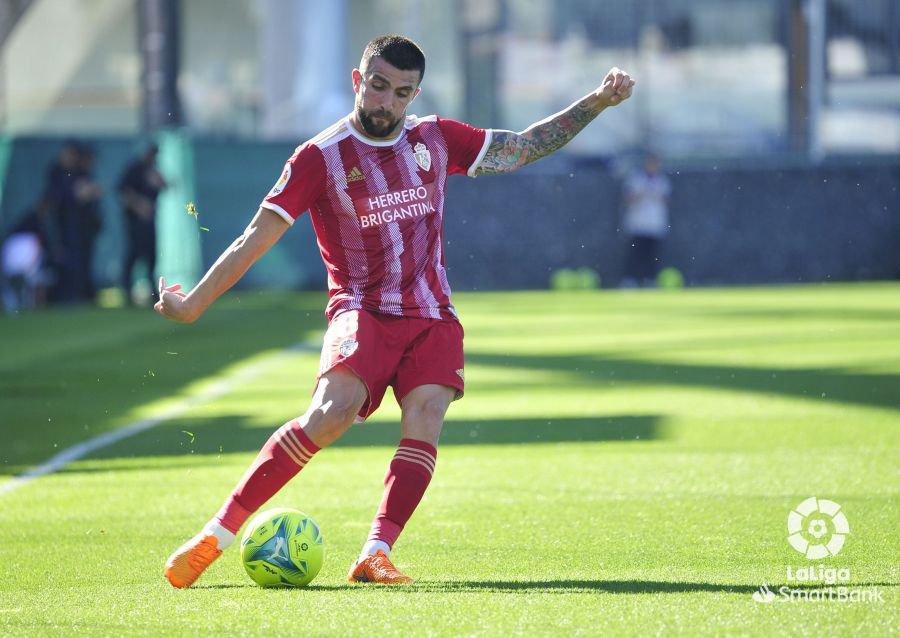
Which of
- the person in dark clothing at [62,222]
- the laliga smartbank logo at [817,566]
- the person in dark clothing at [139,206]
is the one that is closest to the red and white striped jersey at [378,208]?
the laliga smartbank logo at [817,566]

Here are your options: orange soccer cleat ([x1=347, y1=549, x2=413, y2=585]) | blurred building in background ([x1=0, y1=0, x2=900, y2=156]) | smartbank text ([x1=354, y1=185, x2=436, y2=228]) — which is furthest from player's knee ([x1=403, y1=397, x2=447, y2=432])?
blurred building in background ([x1=0, y1=0, x2=900, y2=156])

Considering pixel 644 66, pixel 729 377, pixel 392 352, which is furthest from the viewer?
pixel 644 66

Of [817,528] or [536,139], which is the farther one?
[817,528]

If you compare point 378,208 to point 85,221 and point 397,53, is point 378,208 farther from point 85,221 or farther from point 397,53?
point 85,221

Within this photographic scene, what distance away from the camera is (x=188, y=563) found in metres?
5.65

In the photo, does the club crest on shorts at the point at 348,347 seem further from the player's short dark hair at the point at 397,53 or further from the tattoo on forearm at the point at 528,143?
the player's short dark hair at the point at 397,53

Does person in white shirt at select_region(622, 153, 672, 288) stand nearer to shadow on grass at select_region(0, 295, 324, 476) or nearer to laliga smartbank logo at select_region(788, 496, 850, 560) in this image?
shadow on grass at select_region(0, 295, 324, 476)

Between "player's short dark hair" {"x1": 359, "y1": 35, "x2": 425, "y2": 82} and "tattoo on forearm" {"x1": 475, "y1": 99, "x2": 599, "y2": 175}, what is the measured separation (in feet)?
1.71

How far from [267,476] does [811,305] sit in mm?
17016

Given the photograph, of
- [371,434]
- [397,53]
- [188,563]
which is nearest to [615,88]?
[397,53]

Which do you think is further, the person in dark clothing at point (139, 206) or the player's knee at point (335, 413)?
the person in dark clothing at point (139, 206)

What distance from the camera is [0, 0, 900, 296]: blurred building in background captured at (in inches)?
1101

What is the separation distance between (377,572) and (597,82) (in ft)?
88.6

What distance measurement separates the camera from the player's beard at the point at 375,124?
19.5ft
